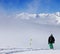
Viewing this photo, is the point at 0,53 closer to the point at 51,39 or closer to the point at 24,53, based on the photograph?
the point at 24,53

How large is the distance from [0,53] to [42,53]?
2762mm

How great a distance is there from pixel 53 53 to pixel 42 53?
69cm

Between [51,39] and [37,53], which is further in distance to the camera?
[51,39]

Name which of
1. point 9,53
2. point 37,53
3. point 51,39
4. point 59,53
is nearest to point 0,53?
point 9,53

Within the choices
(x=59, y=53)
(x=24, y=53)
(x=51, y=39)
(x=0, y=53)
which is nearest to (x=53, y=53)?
(x=59, y=53)

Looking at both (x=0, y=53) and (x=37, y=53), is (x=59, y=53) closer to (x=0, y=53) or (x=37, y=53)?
(x=37, y=53)

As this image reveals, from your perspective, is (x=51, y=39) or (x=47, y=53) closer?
(x=47, y=53)

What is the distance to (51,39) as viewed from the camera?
93.2 ft

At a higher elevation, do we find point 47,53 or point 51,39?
point 51,39

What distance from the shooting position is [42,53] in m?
21.7

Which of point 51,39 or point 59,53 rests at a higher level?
point 51,39

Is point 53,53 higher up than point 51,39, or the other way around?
point 51,39

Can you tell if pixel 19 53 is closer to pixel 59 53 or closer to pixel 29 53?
pixel 29 53

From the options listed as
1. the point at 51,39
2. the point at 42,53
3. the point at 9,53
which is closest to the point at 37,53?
the point at 42,53
